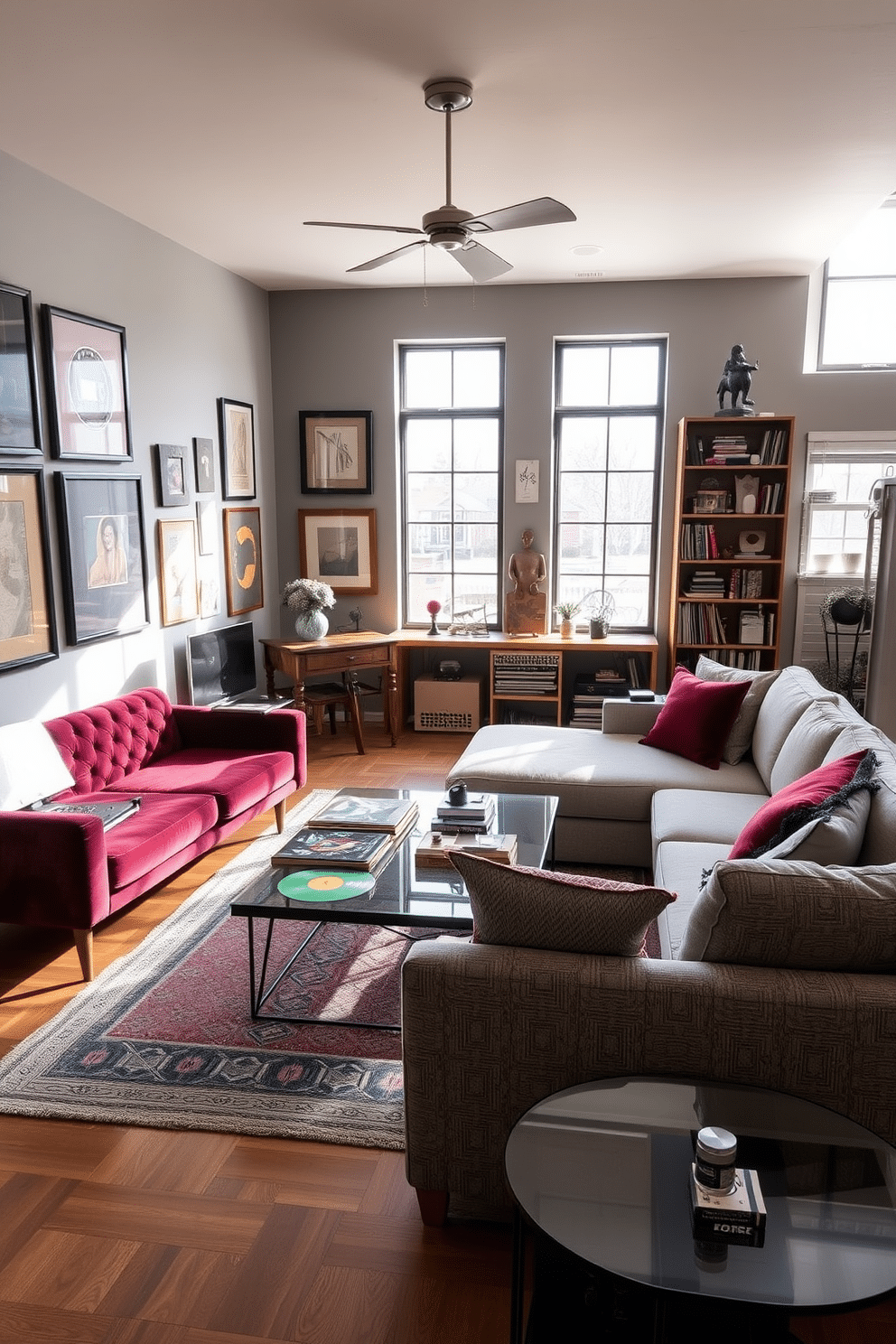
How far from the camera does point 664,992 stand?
1880 mm

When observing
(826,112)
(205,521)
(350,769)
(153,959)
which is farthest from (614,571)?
(153,959)

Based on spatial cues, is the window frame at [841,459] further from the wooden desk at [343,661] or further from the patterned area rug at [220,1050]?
the patterned area rug at [220,1050]

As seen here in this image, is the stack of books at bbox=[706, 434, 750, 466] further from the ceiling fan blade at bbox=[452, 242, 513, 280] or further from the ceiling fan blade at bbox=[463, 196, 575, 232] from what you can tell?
the ceiling fan blade at bbox=[463, 196, 575, 232]

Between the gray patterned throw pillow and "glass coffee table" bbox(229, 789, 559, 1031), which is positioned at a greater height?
the gray patterned throw pillow

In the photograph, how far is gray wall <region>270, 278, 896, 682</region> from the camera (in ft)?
19.7

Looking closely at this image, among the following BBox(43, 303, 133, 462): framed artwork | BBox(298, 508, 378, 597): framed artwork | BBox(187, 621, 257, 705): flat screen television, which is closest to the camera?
BBox(43, 303, 133, 462): framed artwork

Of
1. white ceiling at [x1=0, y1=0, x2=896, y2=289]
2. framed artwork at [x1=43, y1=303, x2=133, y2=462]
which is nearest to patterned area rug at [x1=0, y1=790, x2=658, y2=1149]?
framed artwork at [x1=43, y1=303, x2=133, y2=462]

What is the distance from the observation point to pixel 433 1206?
208cm

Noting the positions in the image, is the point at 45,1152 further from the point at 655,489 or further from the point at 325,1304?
the point at 655,489

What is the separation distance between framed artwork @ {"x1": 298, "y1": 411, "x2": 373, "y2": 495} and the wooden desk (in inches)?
42.9

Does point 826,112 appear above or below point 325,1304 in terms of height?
above

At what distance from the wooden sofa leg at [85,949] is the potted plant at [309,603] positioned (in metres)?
3.18

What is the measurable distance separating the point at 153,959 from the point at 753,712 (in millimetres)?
2678

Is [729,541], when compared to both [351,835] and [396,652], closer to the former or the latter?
[396,652]
